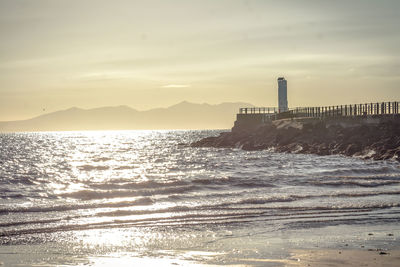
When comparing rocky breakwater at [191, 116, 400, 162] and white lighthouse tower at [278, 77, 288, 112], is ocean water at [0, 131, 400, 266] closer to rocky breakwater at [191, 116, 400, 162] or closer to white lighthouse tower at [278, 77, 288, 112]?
rocky breakwater at [191, 116, 400, 162]

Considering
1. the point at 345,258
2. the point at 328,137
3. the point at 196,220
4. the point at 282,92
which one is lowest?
the point at 196,220

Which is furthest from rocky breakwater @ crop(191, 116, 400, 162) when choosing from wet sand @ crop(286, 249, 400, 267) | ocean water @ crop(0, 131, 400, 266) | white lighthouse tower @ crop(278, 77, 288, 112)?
wet sand @ crop(286, 249, 400, 267)

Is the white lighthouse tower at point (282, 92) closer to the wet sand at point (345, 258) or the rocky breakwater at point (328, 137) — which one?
the rocky breakwater at point (328, 137)

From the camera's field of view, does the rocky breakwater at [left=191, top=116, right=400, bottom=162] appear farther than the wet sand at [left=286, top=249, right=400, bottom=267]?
Yes

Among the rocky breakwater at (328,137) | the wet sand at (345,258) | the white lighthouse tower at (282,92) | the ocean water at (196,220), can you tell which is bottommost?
the ocean water at (196,220)

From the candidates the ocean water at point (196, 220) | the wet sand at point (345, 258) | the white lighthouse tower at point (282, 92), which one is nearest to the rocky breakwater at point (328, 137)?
the white lighthouse tower at point (282, 92)

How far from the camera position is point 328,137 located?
159 feet

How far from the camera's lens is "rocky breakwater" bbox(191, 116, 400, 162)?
39000 millimetres

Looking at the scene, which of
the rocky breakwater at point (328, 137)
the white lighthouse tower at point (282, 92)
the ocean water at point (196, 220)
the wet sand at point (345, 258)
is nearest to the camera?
the wet sand at point (345, 258)

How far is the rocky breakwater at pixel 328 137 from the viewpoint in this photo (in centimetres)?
3900

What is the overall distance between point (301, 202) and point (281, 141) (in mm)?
37791

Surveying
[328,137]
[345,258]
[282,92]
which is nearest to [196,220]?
[345,258]

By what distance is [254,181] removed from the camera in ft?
83.0

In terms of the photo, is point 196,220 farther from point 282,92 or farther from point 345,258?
point 282,92
